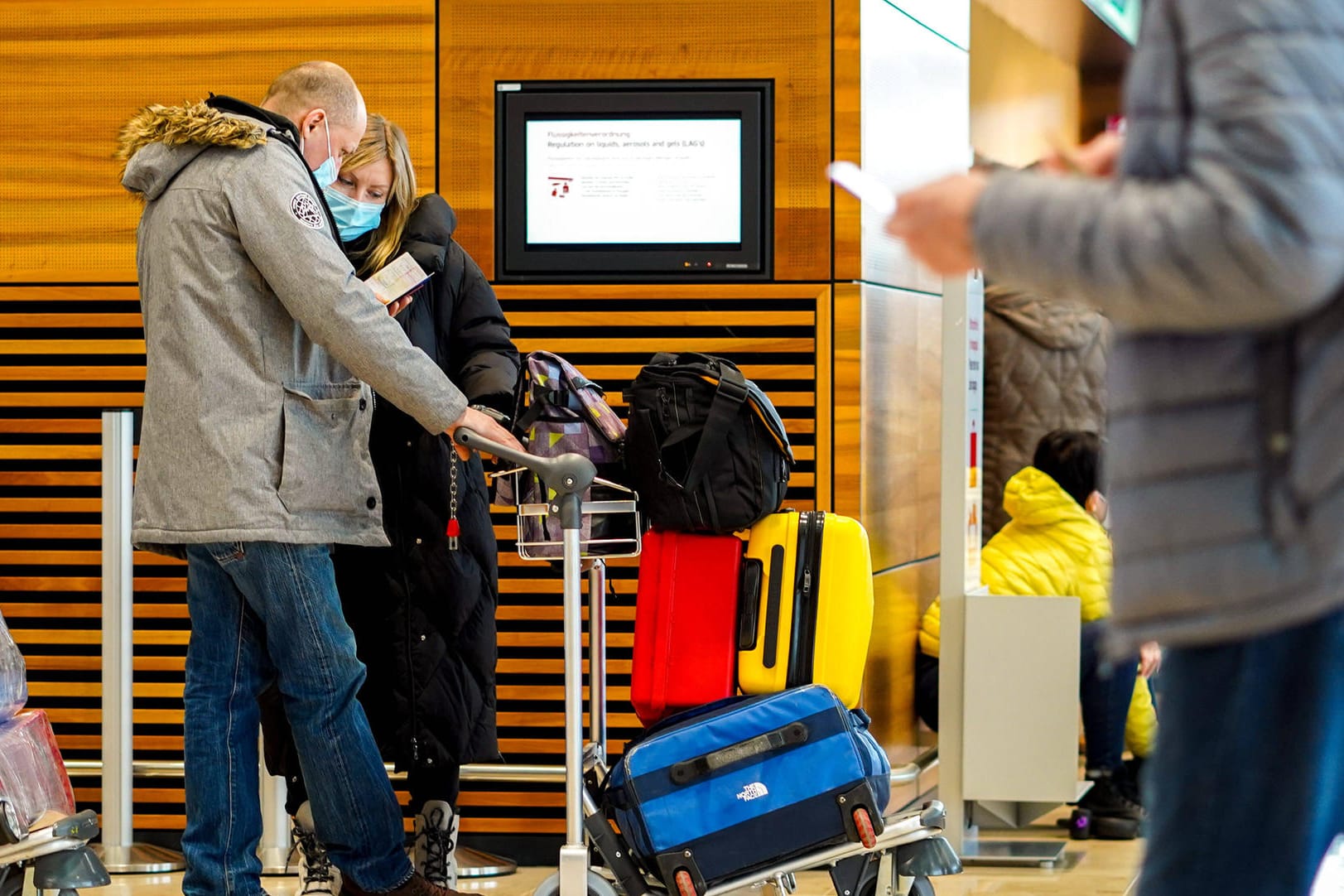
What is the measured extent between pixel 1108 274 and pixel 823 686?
196 cm

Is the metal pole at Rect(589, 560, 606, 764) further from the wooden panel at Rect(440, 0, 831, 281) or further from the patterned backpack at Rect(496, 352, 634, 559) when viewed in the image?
the wooden panel at Rect(440, 0, 831, 281)

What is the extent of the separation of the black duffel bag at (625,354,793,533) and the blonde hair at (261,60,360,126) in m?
0.80

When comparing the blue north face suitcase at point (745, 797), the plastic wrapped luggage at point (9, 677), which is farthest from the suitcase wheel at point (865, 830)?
the plastic wrapped luggage at point (9, 677)

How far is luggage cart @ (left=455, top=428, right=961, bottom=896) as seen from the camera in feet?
9.02

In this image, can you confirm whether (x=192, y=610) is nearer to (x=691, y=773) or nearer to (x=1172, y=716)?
(x=691, y=773)

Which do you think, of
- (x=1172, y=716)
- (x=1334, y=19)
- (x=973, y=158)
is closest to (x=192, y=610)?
(x=1172, y=716)

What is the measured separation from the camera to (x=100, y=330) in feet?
14.0

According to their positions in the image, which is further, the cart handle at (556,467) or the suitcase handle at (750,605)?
the suitcase handle at (750,605)

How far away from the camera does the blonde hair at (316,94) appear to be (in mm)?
3086

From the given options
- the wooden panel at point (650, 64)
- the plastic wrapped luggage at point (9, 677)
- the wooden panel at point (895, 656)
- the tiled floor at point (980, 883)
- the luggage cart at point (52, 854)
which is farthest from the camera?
the wooden panel at point (895, 656)

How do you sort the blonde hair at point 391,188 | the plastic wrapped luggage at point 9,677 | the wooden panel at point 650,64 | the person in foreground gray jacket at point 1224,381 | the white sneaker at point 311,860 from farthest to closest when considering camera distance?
the wooden panel at point 650,64
the blonde hair at point 391,188
the white sneaker at point 311,860
the plastic wrapped luggage at point 9,677
the person in foreground gray jacket at point 1224,381

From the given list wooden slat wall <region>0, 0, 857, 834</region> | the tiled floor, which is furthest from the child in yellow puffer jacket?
wooden slat wall <region>0, 0, 857, 834</region>

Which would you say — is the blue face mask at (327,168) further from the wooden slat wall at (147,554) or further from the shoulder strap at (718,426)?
the wooden slat wall at (147,554)

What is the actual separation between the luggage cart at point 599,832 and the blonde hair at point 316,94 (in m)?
0.75
